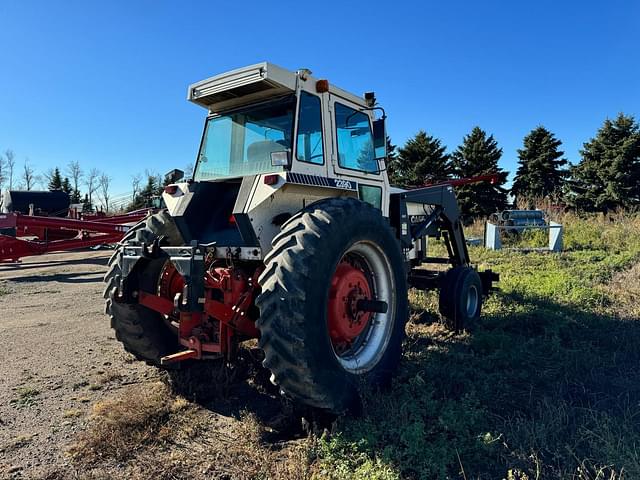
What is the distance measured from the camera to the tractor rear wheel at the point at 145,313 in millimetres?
3760

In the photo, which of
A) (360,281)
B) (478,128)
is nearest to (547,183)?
(478,128)

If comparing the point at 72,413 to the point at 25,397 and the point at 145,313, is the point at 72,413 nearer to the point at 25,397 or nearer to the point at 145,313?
the point at 25,397

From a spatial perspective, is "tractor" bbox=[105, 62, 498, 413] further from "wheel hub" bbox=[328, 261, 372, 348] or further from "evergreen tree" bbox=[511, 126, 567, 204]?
"evergreen tree" bbox=[511, 126, 567, 204]

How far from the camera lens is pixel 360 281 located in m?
3.60

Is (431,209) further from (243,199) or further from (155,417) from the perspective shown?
(155,417)

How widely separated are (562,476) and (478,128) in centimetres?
3114

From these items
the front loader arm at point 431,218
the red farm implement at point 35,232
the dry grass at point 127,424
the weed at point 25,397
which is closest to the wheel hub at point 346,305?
the dry grass at point 127,424

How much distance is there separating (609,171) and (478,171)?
25.4 ft

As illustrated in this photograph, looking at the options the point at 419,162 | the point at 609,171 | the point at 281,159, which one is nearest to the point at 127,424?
the point at 281,159

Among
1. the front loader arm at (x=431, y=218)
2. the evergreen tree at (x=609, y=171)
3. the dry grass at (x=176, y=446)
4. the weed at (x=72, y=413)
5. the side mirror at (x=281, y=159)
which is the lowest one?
the weed at (x=72, y=413)

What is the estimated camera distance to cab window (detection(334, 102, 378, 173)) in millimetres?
4258

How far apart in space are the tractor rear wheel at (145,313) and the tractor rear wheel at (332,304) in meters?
1.40

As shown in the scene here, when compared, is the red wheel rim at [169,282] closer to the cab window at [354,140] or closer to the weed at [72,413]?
the weed at [72,413]

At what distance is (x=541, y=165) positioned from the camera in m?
31.1
